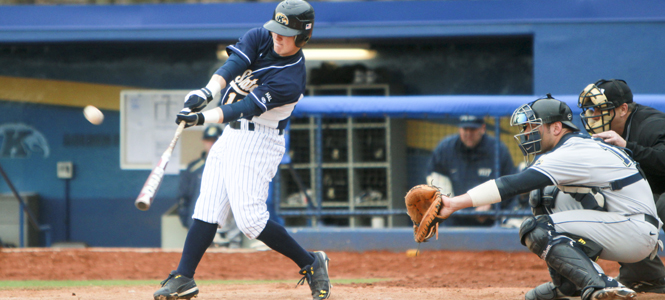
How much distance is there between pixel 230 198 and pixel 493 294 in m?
1.45

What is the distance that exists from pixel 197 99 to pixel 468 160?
10.9ft

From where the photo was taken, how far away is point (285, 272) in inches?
192

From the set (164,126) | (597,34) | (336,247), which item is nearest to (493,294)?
(336,247)

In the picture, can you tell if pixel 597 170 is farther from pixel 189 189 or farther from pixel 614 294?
pixel 189 189

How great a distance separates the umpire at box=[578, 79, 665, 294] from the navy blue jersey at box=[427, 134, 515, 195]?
209 centimetres

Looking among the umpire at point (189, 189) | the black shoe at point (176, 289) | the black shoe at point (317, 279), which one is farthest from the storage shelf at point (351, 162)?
the black shoe at point (176, 289)

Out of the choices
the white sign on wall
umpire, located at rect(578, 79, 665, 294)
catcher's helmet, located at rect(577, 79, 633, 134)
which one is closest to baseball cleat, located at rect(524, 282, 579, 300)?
umpire, located at rect(578, 79, 665, 294)

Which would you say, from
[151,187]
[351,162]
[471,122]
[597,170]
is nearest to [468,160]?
[471,122]

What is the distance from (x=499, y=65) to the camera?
775 centimetres

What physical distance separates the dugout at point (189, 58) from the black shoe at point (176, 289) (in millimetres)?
4680

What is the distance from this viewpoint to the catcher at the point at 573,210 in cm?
278

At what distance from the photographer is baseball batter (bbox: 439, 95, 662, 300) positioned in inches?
109

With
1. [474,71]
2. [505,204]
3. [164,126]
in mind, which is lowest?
[505,204]

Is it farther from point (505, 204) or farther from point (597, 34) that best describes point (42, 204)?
point (597, 34)
